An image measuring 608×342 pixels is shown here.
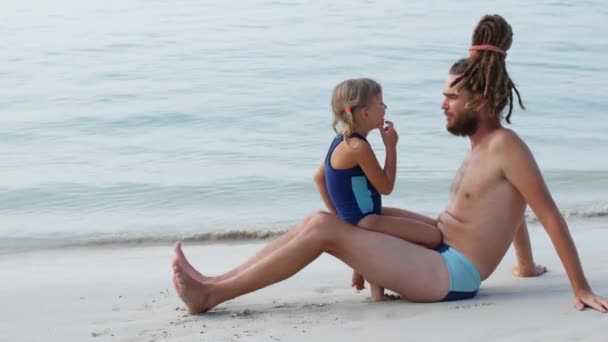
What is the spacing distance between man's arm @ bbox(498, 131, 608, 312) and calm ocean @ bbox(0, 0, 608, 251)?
10.5 ft

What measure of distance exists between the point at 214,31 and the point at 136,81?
4.96m

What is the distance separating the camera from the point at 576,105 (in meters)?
12.8

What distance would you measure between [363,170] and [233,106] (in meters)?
8.28

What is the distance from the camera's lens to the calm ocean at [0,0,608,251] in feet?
27.8

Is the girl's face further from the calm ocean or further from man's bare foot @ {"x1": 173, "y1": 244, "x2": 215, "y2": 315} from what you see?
the calm ocean

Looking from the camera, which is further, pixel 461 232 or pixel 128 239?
pixel 128 239

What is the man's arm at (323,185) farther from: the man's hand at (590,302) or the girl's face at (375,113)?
the man's hand at (590,302)

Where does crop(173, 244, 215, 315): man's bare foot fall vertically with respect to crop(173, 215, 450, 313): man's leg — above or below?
below

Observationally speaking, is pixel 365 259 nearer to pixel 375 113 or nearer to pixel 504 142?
pixel 375 113

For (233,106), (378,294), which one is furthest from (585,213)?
(233,106)

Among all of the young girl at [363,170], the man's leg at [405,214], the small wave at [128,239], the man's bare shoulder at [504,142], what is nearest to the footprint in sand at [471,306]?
the young girl at [363,170]

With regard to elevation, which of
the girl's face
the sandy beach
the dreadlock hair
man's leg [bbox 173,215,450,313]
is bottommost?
the sandy beach

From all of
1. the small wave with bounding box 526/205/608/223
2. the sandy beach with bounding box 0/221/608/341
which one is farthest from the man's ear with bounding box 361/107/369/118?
the small wave with bounding box 526/205/608/223

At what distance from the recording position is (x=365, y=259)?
4684 mm
